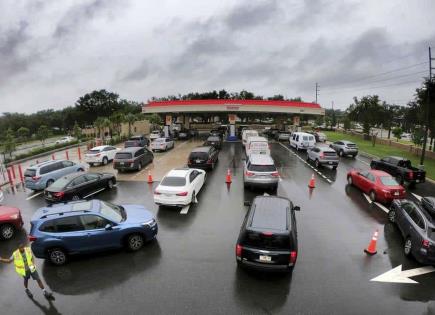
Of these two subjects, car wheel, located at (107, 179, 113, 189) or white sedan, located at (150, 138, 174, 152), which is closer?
car wheel, located at (107, 179, 113, 189)

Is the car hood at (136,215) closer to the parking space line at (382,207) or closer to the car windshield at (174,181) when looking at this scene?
the car windshield at (174,181)

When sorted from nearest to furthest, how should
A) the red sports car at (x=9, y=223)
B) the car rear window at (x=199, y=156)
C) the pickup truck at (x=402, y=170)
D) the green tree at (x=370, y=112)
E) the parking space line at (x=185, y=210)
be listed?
the red sports car at (x=9, y=223)
the parking space line at (x=185, y=210)
the pickup truck at (x=402, y=170)
the car rear window at (x=199, y=156)
the green tree at (x=370, y=112)

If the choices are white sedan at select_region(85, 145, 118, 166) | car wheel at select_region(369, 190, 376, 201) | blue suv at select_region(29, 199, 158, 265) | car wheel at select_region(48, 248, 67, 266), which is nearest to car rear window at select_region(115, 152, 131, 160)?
white sedan at select_region(85, 145, 118, 166)

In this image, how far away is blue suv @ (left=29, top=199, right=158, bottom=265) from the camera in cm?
852

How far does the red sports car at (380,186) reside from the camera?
13.4 meters

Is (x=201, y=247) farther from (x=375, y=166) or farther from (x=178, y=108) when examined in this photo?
(x=178, y=108)

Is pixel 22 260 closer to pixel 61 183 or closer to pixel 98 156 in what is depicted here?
pixel 61 183

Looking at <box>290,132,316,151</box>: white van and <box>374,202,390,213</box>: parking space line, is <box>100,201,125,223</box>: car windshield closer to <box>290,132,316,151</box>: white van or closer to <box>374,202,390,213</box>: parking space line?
<box>374,202,390,213</box>: parking space line

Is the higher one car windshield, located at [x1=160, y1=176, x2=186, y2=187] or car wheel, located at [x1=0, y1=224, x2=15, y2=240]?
car windshield, located at [x1=160, y1=176, x2=186, y2=187]

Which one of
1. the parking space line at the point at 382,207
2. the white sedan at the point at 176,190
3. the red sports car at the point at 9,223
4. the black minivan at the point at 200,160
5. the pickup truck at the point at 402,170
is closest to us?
the red sports car at the point at 9,223

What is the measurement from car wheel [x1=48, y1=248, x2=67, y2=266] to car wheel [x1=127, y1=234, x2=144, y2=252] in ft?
6.20

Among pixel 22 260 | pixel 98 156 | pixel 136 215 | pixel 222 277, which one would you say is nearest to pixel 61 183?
pixel 136 215

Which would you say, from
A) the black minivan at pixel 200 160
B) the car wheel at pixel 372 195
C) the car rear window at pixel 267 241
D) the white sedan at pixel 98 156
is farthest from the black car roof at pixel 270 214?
the white sedan at pixel 98 156

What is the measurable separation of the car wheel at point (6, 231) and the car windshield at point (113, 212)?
3.85 meters
